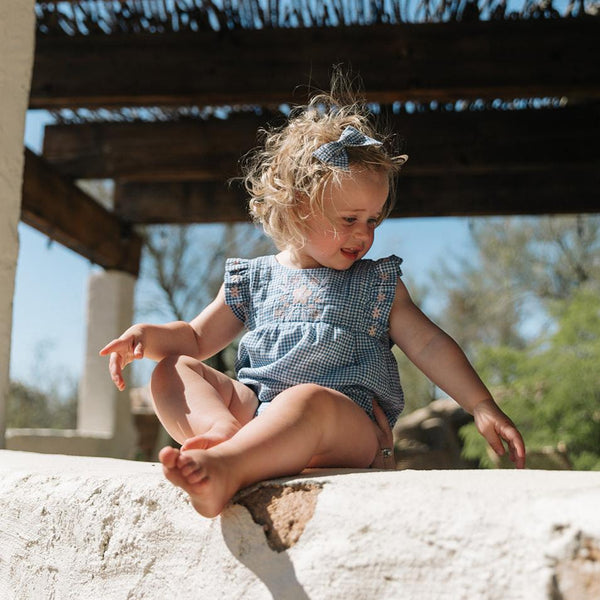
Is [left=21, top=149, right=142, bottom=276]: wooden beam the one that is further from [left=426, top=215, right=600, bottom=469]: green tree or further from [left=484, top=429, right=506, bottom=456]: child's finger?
[left=484, top=429, right=506, bottom=456]: child's finger

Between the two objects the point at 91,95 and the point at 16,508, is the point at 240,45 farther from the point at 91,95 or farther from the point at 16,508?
the point at 16,508

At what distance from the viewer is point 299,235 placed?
196cm

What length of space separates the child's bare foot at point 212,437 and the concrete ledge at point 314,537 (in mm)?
84

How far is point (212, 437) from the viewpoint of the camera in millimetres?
1452

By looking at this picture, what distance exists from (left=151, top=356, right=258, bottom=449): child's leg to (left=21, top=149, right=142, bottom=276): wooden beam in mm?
3193

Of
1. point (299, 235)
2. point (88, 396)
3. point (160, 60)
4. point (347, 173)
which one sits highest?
point (160, 60)

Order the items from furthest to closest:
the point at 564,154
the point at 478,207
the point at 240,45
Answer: the point at 478,207
the point at 564,154
the point at 240,45

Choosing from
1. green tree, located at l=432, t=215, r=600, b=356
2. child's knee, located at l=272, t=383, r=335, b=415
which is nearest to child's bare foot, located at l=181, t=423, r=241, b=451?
child's knee, located at l=272, t=383, r=335, b=415

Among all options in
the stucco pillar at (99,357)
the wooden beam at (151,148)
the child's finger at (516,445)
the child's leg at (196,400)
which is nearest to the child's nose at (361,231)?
the child's leg at (196,400)

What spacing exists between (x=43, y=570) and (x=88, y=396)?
4999 mm

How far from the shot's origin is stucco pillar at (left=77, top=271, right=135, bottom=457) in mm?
6387

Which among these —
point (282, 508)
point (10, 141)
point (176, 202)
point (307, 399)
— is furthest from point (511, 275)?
point (282, 508)

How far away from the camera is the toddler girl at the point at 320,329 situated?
1.70 metres

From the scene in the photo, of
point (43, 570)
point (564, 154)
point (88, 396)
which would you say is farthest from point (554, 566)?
point (88, 396)
